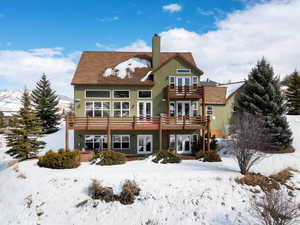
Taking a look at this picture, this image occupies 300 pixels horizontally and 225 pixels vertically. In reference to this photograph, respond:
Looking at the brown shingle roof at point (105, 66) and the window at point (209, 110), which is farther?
the window at point (209, 110)

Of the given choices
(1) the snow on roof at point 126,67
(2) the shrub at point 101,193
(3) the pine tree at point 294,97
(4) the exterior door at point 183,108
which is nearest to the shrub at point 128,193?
(2) the shrub at point 101,193

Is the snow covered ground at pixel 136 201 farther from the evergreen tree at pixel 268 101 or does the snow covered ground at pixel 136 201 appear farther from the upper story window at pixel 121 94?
the upper story window at pixel 121 94

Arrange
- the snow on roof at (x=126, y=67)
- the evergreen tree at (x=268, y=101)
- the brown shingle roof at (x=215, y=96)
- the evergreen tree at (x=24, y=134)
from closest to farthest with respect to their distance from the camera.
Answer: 1. the evergreen tree at (x=24, y=134)
2. the evergreen tree at (x=268, y=101)
3. the snow on roof at (x=126, y=67)
4. the brown shingle roof at (x=215, y=96)

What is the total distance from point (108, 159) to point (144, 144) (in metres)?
5.50

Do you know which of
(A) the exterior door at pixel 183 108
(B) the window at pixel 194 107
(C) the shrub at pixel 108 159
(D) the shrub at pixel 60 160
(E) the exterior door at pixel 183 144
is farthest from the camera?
(B) the window at pixel 194 107

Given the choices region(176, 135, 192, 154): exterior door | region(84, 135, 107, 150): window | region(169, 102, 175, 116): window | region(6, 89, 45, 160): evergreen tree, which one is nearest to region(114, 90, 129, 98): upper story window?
region(84, 135, 107, 150): window

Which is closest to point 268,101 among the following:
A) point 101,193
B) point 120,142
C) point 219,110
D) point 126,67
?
point 219,110

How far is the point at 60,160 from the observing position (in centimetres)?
1414

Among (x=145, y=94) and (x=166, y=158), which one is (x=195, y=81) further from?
(x=166, y=158)

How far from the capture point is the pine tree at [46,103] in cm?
3562

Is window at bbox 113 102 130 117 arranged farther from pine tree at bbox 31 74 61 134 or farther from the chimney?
pine tree at bbox 31 74 61 134

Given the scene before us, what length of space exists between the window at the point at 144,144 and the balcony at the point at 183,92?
15.3ft

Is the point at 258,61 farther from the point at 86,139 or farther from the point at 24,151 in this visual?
the point at 24,151

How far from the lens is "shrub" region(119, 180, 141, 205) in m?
10.5
